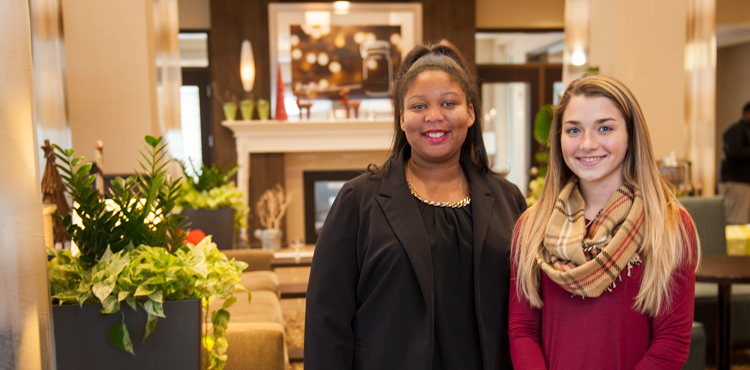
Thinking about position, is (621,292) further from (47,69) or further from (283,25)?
(283,25)

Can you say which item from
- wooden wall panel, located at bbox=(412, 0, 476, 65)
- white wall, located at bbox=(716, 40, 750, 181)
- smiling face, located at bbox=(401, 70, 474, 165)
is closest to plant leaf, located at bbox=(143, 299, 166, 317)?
smiling face, located at bbox=(401, 70, 474, 165)

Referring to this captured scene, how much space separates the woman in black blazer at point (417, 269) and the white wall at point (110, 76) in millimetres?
3381

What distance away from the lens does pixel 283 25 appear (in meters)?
6.38

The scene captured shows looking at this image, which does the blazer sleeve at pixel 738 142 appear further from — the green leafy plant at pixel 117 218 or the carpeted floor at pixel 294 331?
the green leafy plant at pixel 117 218

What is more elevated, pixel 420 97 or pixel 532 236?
pixel 420 97

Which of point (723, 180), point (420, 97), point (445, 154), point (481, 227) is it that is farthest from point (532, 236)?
point (723, 180)

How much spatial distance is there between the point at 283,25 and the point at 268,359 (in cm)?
495

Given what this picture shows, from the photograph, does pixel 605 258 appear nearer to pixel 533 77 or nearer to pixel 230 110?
pixel 230 110

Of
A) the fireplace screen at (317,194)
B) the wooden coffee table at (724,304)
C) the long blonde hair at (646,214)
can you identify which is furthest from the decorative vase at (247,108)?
the long blonde hair at (646,214)

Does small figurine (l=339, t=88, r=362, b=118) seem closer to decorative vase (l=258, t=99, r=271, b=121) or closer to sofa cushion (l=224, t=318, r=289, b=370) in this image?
decorative vase (l=258, t=99, r=271, b=121)

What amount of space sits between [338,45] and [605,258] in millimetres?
5647

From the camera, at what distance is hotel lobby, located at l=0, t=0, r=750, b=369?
1310 millimetres

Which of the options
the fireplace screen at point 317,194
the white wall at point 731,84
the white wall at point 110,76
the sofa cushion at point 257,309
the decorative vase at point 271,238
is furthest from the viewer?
the white wall at point 731,84

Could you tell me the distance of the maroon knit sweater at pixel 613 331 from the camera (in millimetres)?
1155
